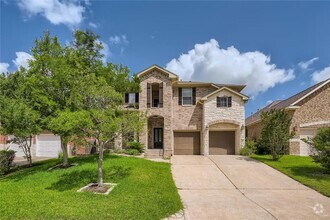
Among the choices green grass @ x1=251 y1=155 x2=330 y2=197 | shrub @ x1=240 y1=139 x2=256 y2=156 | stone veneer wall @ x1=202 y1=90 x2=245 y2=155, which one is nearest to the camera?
green grass @ x1=251 y1=155 x2=330 y2=197

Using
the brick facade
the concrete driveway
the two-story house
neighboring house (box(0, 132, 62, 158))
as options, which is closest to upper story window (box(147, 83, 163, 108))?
the two-story house

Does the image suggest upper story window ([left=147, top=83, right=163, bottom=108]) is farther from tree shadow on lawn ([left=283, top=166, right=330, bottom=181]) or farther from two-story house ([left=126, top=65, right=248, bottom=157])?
tree shadow on lawn ([left=283, top=166, right=330, bottom=181])

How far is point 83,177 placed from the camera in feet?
41.8

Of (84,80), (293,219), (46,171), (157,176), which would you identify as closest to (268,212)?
(293,219)

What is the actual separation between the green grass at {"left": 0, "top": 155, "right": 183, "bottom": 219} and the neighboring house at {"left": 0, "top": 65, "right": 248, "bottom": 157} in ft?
26.0

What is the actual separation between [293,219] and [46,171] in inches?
511

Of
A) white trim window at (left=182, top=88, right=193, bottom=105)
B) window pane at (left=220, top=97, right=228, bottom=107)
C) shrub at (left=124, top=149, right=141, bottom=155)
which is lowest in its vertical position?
shrub at (left=124, top=149, right=141, bottom=155)

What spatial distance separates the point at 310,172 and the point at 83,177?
43.3ft

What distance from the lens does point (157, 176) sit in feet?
43.0

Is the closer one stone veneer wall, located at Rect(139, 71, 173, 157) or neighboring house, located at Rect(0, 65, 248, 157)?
stone veneer wall, located at Rect(139, 71, 173, 157)

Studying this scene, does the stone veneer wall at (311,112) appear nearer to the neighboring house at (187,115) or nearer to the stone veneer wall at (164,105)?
the neighboring house at (187,115)

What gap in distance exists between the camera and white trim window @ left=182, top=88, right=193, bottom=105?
23516mm

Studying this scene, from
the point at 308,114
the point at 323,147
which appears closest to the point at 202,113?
the point at 308,114

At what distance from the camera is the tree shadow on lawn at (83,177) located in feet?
37.3
